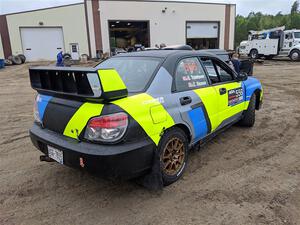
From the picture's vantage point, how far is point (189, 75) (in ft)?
10.9

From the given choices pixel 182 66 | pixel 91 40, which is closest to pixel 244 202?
pixel 182 66

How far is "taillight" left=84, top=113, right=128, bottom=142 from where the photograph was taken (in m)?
2.36

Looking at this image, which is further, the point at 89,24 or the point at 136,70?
the point at 89,24

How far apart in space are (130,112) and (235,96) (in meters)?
2.38

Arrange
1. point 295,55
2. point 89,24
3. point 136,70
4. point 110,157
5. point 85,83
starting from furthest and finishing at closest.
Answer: point 89,24, point 295,55, point 136,70, point 85,83, point 110,157

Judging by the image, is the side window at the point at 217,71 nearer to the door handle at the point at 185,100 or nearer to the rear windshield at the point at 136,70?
the door handle at the point at 185,100

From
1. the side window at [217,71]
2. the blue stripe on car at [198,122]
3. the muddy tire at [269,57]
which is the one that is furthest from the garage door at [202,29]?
the blue stripe on car at [198,122]

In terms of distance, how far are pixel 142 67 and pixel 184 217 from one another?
178 centimetres

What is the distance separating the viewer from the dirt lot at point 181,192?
2.54 m

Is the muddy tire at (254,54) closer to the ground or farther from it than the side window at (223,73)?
closer to the ground

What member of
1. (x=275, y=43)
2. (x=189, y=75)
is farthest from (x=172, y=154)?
(x=275, y=43)

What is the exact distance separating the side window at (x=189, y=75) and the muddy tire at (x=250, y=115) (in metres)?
1.72

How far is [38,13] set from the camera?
24.7 meters

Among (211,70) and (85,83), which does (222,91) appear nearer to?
(211,70)
